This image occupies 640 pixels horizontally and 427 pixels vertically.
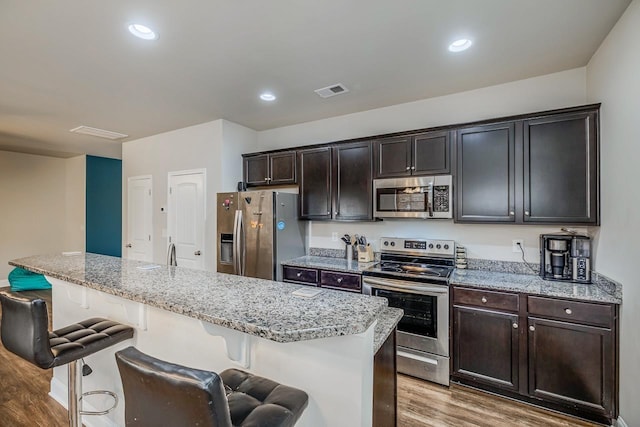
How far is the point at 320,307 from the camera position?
4.05 ft

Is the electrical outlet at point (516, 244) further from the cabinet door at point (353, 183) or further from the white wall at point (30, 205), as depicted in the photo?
the white wall at point (30, 205)

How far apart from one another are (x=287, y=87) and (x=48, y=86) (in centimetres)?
241

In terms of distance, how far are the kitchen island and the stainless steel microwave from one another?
5.22ft

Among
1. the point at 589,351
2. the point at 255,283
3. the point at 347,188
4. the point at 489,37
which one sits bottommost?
the point at 589,351

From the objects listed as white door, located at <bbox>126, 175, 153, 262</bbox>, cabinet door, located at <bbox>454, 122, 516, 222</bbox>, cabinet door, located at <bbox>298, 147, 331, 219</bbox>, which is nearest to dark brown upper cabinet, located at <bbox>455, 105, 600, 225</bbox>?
cabinet door, located at <bbox>454, 122, 516, 222</bbox>

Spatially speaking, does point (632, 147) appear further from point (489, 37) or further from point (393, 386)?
point (393, 386)

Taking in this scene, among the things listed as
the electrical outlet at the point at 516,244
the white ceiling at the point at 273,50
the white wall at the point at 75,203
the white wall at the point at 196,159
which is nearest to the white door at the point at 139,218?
the white wall at the point at 196,159

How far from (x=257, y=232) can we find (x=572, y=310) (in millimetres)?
2972

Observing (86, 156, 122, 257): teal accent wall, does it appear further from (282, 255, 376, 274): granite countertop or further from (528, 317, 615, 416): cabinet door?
(528, 317, 615, 416): cabinet door

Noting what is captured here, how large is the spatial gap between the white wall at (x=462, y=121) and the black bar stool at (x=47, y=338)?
2.67m

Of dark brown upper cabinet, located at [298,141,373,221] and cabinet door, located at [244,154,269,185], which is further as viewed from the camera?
cabinet door, located at [244,154,269,185]

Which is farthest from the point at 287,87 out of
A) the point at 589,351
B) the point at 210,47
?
the point at 589,351

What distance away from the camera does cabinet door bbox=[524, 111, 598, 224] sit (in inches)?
94.7

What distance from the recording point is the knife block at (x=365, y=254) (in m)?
3.54
